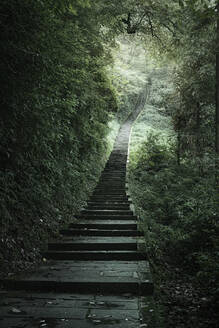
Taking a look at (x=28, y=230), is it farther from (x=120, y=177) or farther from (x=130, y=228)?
(x=120, y=177)

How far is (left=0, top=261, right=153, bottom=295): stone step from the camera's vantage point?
14.0ft

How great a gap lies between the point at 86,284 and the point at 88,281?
51mm

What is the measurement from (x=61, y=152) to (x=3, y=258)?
3.95 metres

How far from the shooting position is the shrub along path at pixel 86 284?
3402 millimetres

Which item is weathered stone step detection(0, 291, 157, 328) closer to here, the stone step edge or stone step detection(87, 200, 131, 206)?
the stone step edge

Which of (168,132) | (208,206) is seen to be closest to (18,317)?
(208,206)

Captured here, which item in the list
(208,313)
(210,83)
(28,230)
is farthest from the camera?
(210,83)

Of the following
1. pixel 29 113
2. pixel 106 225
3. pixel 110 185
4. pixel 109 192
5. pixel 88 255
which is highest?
pixel 29 113

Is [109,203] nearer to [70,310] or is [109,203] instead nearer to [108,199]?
[108,199]

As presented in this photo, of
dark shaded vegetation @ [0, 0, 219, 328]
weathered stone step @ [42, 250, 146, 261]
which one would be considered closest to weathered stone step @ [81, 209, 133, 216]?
dark shaded vegetation @ [0, 0, 219, 328]

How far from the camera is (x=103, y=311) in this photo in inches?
141

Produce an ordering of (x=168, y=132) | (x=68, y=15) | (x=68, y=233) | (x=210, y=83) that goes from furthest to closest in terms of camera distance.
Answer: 1. (x=168, y=132)
2. (x=210, y=83)
3. (x=68, y=15)
4. (x=68, y=233)

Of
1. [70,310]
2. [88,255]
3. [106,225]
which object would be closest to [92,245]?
[88,255]

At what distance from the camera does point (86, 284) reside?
4293 millimetres
